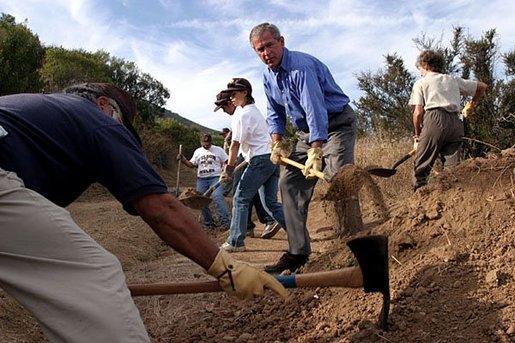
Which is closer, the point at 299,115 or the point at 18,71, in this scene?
the point at 299,115

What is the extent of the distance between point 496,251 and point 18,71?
44.6 feet

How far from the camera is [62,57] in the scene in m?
23.6

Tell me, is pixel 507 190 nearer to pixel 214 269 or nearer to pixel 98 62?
pixel 214 269

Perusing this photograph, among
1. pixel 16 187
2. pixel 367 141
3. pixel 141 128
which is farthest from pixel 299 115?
pixel 141 128

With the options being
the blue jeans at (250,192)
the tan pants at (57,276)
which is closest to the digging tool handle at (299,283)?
the tan pants at (57,276)

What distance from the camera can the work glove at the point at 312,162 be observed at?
4184 mm

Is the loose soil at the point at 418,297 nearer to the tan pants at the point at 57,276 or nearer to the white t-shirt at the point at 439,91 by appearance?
the tan pants at the point at 57,276

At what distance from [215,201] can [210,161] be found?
0.73m

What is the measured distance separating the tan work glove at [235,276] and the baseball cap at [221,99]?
13.0 feet

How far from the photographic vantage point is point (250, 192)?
5.75 m

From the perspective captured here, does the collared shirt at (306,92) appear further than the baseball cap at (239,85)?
No

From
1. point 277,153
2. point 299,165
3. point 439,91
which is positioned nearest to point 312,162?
point 299,165

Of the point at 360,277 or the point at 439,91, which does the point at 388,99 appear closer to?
the point at 439,91

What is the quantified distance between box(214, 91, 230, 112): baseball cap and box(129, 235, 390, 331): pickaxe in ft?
12.0
